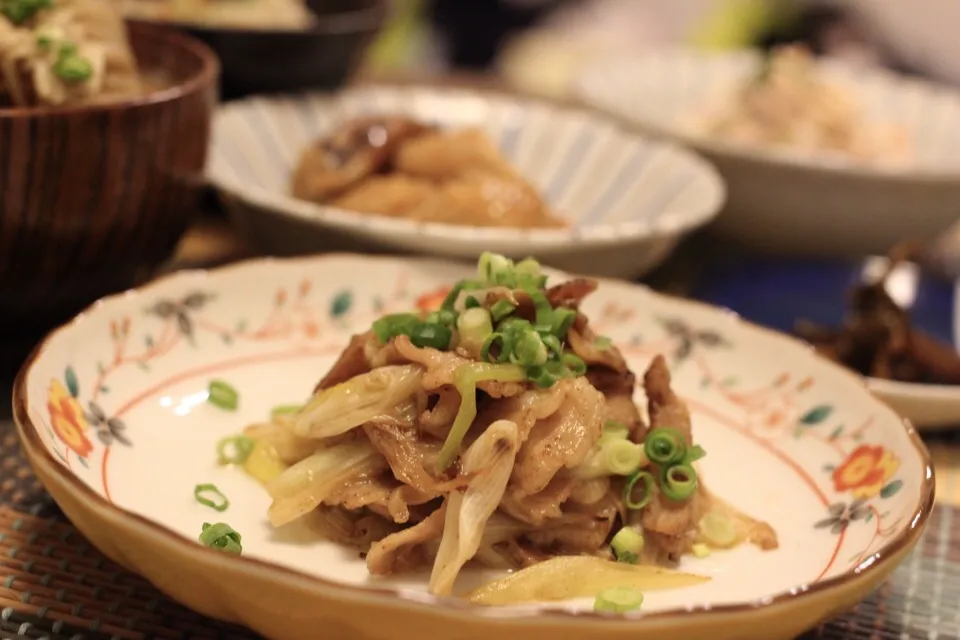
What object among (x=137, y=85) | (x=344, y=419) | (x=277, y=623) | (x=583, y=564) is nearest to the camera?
(x=277, y=623)

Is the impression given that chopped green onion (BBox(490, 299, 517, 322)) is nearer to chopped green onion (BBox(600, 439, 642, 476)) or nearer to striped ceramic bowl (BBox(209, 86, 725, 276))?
chopped green onion (BBox(600, 439, 642, 476))

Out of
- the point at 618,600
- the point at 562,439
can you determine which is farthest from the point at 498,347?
the point at 618,600

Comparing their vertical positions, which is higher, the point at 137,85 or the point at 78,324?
the point at 137,85

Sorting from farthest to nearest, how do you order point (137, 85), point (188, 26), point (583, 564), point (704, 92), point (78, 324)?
point (704, 92) < point (188, 26) < point (137, 85) < point (78, 324) < point (583, 564)

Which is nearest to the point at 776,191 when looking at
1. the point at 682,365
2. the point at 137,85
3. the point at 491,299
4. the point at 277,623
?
the point at 682,365

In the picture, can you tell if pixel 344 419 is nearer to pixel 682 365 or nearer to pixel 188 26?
pixel 682 365

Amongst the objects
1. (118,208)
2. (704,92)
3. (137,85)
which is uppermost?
(137,85)

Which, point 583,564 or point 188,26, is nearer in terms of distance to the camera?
point 583,564

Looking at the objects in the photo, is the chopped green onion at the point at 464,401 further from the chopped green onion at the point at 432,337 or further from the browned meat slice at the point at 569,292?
the browned meat slice at the point at 569,292
